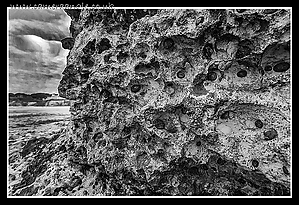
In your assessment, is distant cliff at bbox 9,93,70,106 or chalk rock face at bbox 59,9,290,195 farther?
distant cliff at bbox 9,93,70,106

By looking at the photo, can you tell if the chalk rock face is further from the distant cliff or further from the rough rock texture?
the distant cliff

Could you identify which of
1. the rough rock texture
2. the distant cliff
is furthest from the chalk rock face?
the distant cliff

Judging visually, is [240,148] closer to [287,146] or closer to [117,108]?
[287,146]

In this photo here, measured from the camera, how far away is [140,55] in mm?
2779

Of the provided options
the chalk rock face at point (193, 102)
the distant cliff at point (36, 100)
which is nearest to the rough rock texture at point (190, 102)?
the chalk rock face at point (193, 102)

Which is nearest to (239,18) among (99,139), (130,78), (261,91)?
(261,91)

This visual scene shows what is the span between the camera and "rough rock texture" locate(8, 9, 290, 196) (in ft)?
7.66

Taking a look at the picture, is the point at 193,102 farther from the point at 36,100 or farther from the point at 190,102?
the point at 36,100

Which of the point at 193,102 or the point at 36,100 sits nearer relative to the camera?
the point at 193,102

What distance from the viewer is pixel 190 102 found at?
100 inches

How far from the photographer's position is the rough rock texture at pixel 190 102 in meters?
2.33

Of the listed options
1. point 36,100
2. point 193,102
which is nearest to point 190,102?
point 193,102

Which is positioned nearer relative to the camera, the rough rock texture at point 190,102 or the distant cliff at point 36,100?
the rough rock texture at point 190,102

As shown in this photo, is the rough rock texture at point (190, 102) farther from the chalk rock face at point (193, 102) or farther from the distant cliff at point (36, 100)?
the distant cliff at point (36, 100)
